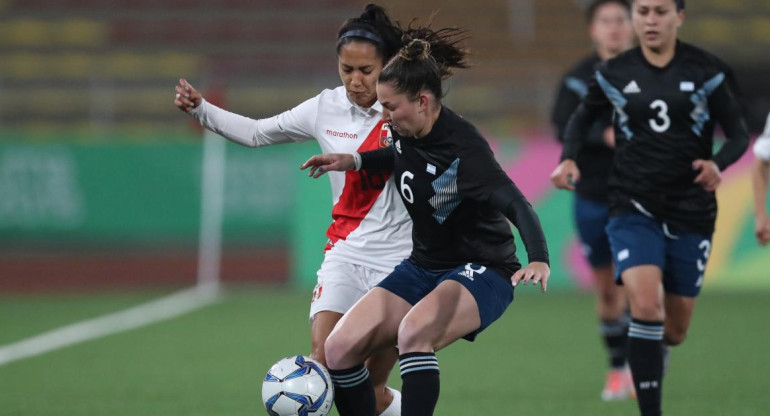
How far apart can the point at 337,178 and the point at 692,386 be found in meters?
3.17

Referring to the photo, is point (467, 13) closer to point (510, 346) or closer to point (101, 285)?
point (101, 285)

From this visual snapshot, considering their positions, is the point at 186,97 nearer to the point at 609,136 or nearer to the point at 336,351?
the point at 336,351

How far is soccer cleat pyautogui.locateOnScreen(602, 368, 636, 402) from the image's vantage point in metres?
7.50

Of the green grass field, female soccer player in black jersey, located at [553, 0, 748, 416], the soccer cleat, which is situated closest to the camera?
female soccer player in black jersey, located at [553, 0, 748, 416]

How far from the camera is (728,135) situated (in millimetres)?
6270

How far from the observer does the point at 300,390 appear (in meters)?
5.34

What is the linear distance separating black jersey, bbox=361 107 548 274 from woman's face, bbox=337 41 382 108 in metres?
0.32

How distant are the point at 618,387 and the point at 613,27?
2318mm

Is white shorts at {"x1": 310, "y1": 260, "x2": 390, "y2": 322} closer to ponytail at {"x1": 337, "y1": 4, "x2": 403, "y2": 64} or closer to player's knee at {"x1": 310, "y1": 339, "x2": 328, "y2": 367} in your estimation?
player's knee at {"x1": 310, "y1": 339, "x2": 328, "y2": 367}

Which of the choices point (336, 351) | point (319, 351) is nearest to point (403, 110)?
point (336, 351)

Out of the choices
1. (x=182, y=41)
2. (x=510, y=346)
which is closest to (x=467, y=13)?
(x=182, y=41)

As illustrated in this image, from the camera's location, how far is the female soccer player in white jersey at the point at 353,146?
5.65m

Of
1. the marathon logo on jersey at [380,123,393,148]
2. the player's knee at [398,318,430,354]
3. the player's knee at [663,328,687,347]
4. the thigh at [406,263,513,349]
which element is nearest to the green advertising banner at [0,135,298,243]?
the player's knee at [663,328,687,347]

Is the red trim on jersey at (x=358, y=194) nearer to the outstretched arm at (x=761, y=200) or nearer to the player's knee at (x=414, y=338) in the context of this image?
the player's knee at (x=414, y=338)
